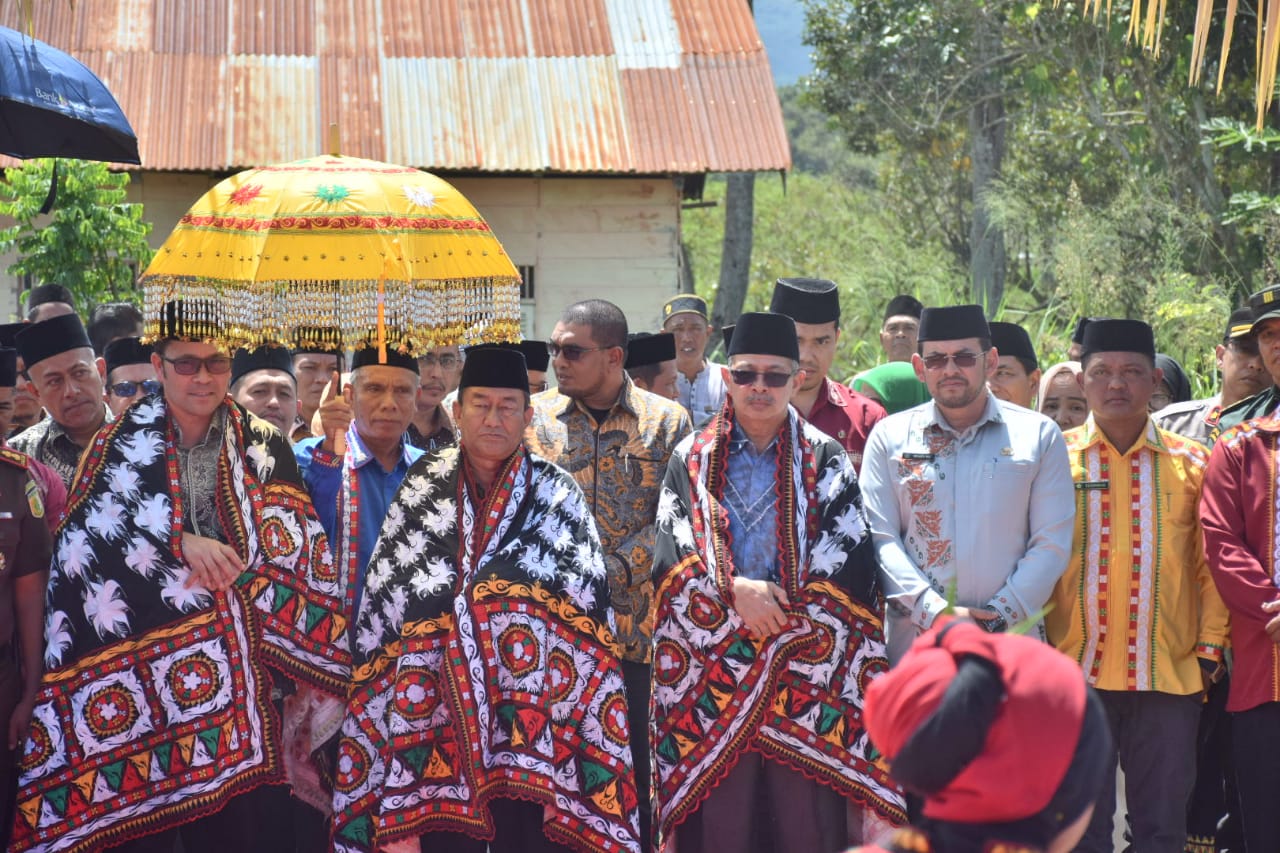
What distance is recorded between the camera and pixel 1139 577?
6.07 m

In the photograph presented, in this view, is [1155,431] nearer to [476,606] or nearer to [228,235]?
[476,606]

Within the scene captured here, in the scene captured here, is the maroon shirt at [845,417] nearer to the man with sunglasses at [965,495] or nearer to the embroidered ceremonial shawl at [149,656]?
the man with sunglasses at [965,495]

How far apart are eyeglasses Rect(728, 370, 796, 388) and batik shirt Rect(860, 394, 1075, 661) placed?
55 centimetres

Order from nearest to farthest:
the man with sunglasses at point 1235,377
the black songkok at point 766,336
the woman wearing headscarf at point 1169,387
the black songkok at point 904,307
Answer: the black songkok at point 766,336
the man with sunglasses at point 1235,377
the woman wearing headscarf at point 1169,387
the black songkok at point 904,307

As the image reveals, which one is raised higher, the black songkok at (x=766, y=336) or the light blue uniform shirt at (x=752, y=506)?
the black songkok at (x=766, y=336)

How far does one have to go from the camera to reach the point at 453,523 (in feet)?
18.4

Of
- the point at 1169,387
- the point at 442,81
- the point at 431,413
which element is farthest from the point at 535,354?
the point at 442,81

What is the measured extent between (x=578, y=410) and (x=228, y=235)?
1.60m

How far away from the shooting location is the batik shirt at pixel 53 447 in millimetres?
6402

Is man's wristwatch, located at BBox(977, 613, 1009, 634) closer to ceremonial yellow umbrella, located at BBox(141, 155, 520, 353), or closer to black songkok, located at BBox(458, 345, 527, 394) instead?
black songkok, located at BBox(458, 345, 527, 394)

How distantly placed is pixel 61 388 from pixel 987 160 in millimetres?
17244

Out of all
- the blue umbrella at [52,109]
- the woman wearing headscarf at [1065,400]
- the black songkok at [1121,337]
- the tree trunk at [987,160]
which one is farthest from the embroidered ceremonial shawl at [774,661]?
the tree trunk at [987,160]

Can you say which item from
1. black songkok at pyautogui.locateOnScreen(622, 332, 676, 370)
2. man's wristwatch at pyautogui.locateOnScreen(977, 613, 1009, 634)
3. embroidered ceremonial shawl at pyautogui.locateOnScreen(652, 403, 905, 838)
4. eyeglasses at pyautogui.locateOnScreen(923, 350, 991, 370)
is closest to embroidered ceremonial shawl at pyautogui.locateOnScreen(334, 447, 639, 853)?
embroidered ceremonial shawl at pyautogui.locateOnScreen(652, 403, 905, 838)

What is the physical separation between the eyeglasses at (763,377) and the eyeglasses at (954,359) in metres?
0.62
